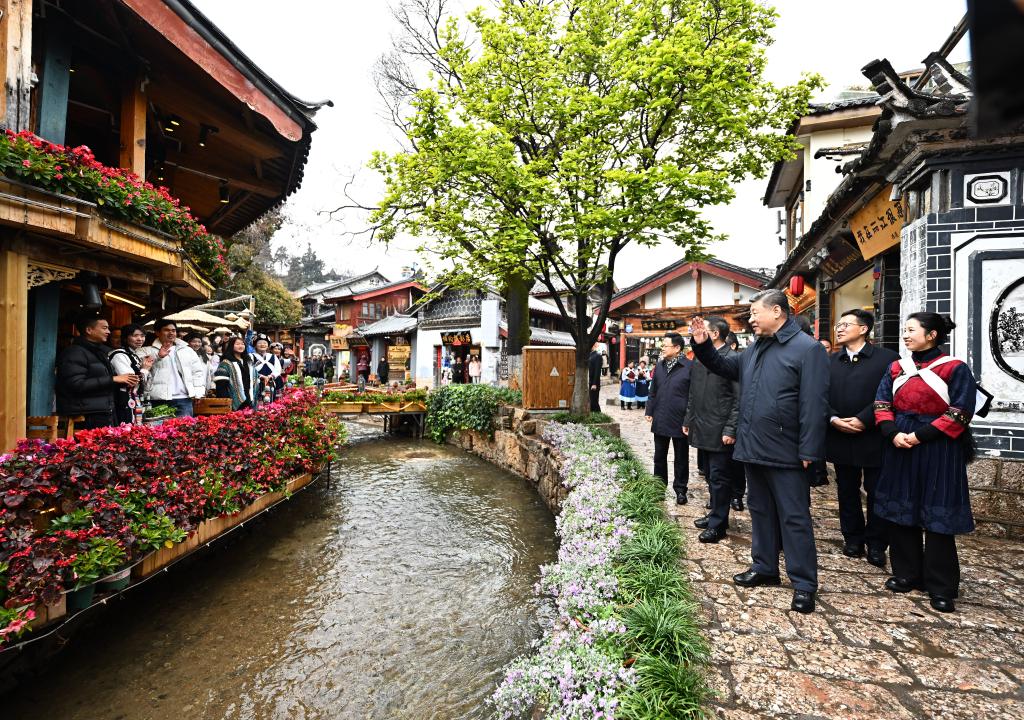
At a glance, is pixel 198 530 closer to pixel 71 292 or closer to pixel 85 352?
pixel 85 352

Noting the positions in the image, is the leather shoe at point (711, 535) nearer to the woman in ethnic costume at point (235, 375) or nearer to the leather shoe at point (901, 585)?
the leather shoe at point (901, 585)

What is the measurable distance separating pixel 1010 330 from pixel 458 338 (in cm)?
2072

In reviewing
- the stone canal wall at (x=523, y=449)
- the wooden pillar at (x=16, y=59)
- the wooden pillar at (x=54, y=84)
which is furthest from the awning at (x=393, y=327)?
the wooden pillar at (x=16, y=59)

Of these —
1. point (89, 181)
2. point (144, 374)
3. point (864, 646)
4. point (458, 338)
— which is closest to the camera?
point (864, 646)

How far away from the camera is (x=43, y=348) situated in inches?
204

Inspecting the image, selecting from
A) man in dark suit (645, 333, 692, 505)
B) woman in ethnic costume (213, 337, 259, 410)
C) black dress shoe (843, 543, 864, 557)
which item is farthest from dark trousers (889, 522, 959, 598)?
woman in ethnic costume (213, 337, 259, 410)

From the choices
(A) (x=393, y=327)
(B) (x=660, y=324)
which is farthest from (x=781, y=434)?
(A) (x=393, y=327)

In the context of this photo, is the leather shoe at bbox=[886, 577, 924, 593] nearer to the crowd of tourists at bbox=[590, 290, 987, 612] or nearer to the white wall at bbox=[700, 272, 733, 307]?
the crowd of tourists at bbox=[590, 290, 987, 612]

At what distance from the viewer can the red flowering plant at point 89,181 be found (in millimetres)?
3926

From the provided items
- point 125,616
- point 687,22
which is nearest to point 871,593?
point 125,616

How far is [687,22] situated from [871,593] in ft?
27.8

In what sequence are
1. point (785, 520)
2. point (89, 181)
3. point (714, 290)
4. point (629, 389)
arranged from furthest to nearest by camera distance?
point (714, 290) → point (629, 389) → point (89, 181) → point (785, 520)

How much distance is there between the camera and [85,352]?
5082mm

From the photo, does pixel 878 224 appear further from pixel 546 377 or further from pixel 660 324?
pixel 660 324
